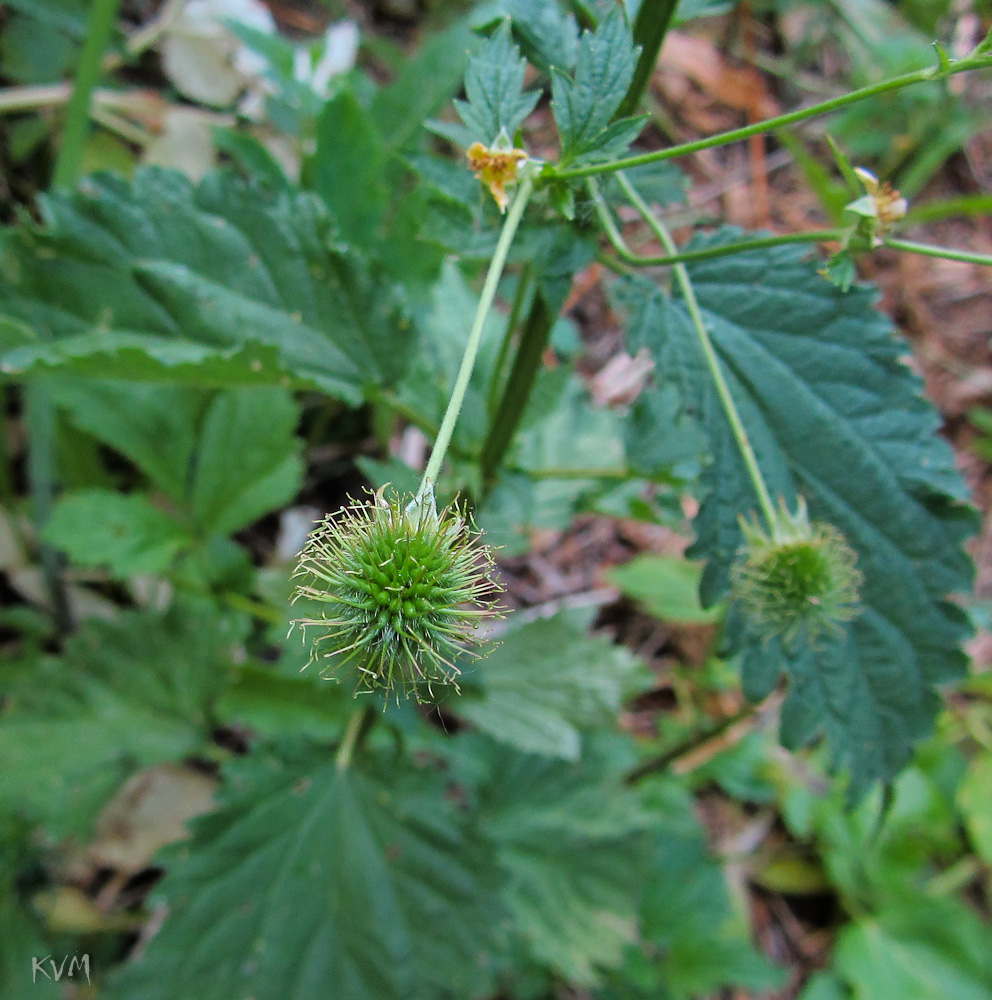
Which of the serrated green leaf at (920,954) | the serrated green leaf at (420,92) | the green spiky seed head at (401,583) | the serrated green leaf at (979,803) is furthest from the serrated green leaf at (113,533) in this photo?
the serrated green leaf at (979,803)

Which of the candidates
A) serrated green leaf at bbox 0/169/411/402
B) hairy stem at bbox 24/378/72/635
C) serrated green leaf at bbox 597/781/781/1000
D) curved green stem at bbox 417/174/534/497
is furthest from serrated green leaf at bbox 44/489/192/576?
serrated green leaf at bbox 597/781/781/1000

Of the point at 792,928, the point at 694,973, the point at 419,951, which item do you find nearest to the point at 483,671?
the point at 419,951

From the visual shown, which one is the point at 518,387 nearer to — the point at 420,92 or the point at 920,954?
the point at 420,92

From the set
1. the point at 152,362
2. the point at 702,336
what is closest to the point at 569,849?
the point at 702,336

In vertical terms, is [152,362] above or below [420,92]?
below

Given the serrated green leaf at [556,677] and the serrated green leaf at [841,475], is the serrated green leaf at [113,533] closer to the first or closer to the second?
the serrated green leaf at [556,677]

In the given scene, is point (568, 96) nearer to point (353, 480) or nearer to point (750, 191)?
point (353, 480)
